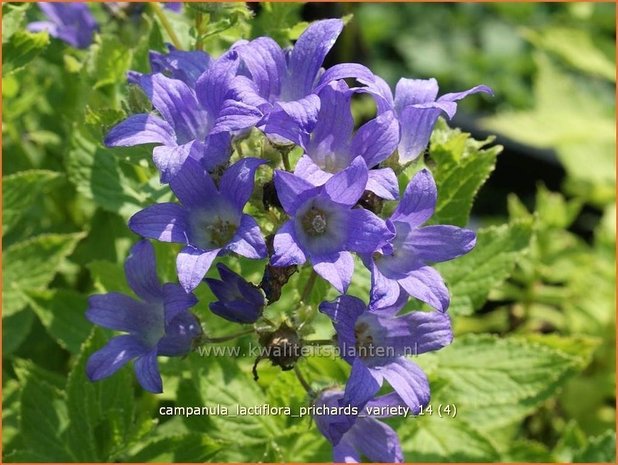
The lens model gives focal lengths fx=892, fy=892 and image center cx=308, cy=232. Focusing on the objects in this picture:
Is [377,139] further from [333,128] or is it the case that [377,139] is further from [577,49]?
[577,49]

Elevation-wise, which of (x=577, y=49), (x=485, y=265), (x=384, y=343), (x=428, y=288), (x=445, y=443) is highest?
(x=428, y=288)

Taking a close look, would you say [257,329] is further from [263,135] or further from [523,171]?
[523,171]

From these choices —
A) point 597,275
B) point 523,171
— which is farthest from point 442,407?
point 523,171

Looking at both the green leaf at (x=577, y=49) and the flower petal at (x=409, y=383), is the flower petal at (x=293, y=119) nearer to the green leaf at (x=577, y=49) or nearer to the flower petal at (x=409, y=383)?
the flower petal at (x=409, y=383)

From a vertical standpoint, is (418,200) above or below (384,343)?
above

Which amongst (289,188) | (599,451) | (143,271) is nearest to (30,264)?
(143,271)

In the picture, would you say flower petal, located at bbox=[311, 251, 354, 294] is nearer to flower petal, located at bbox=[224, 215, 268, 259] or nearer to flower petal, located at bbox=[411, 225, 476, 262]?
flower petal, located at bbox=[224, 215, 268, 259]

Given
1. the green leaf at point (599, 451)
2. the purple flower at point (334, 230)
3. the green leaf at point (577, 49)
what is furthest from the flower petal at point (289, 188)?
the green leaf at point (577, 49)
